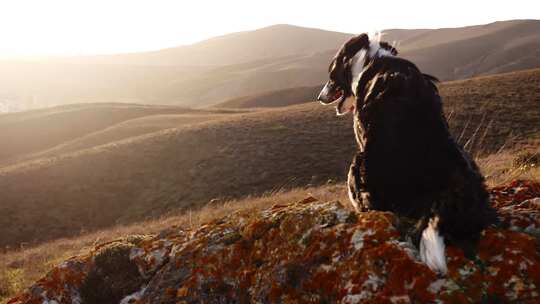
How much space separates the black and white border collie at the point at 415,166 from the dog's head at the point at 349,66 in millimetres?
221

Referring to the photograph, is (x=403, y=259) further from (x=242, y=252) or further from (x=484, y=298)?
(x=242, y=252)

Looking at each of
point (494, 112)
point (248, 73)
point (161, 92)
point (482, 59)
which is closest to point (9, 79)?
point (161, 92)

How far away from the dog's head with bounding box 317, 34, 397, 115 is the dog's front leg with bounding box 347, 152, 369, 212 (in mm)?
983

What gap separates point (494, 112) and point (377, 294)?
30.2m

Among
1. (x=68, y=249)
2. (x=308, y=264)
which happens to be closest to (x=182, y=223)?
(x=68, y=249)

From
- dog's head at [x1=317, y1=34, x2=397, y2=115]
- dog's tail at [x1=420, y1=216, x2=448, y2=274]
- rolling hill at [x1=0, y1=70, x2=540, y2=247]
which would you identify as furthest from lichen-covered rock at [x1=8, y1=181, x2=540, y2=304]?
rolling hill at [x1=0, y1=70, x2=540, y2=247]

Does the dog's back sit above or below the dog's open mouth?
below

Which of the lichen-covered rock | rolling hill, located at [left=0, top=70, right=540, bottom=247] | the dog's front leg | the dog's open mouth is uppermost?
the dog's open mouth

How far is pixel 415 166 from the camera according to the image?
4031 millimetres

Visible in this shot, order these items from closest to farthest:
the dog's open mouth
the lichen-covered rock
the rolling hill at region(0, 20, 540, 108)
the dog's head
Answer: the lichen-covered rock < the dog's head < the dog's open mouth < the rolling hill at region(0, 20, 540, 108)

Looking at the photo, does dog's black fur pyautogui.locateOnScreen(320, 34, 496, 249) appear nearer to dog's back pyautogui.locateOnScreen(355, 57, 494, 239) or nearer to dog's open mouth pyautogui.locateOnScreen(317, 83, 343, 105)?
dog's back pyautogui.locateOnScreen(355, 57, 494, 239)

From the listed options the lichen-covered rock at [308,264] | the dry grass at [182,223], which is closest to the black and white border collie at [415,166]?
the lichen-covered rock at [308,264]

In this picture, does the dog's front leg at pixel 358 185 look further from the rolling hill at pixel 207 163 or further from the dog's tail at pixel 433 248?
the rolling hill at pixel 207 163

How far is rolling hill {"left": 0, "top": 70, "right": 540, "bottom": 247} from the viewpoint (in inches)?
988
